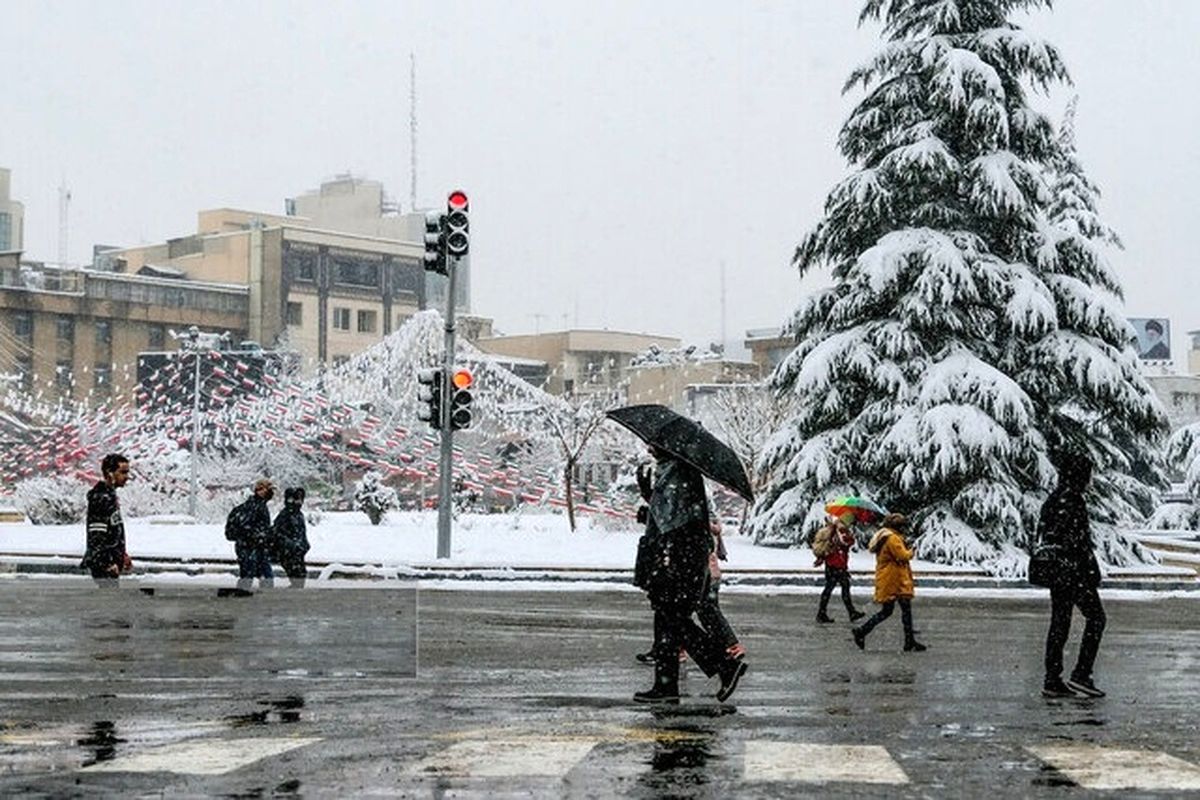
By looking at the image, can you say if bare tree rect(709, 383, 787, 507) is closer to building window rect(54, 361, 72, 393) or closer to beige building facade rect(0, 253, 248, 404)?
beige building facade rect(0, 253, 248, 404)

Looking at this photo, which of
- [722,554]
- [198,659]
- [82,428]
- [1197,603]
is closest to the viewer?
[198,659]

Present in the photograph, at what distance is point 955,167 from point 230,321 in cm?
8673

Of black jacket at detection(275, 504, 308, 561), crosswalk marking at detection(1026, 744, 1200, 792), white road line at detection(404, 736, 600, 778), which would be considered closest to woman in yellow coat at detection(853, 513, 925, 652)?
crosswalk marking at detection(1026, 744, 1200, 792)

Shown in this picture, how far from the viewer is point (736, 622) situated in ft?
61.0

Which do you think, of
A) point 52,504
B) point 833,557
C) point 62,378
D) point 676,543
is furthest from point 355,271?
point 676,543

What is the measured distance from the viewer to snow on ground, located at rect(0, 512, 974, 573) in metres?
29.0

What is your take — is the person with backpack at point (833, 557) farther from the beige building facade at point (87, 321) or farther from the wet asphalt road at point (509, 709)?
the beige building facade at point (87, 321)

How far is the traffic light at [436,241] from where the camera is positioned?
85.4ft

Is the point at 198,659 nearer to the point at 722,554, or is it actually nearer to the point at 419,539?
the point at 722,554

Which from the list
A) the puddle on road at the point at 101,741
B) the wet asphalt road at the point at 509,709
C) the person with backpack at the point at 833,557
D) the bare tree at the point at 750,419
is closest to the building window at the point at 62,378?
the bare tree at the point at 750,419

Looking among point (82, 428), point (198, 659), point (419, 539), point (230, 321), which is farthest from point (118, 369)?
point (198, 659)

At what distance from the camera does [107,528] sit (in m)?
14.6

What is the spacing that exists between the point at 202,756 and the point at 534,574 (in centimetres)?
1897

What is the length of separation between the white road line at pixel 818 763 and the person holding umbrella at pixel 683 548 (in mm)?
1697
